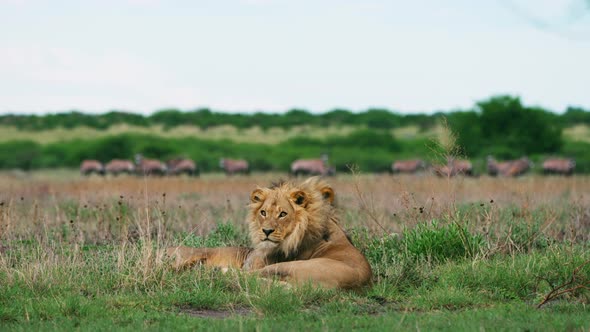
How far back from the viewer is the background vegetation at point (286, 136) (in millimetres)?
46938

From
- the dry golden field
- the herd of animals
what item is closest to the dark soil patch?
the dry golden field

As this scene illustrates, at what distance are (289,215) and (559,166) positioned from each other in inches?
1312

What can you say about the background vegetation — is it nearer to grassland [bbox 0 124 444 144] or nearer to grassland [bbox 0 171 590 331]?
grassland [bbox 0 124 444 144]

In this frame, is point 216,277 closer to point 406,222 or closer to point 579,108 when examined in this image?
point 406,222


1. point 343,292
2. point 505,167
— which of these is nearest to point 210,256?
point 343,292

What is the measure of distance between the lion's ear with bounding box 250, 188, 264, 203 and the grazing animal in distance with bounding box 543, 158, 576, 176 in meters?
32.3

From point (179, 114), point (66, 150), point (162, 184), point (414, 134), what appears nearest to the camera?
point (162, 184)

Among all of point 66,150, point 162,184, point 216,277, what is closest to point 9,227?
point 216,277

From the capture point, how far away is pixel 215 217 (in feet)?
44.1

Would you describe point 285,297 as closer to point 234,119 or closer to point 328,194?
point 328,194

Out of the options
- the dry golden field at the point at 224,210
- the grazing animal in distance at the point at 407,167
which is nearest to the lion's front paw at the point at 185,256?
the dry golden field at the point at 224,210

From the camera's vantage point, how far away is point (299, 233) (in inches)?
298

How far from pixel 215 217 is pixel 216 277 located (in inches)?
232

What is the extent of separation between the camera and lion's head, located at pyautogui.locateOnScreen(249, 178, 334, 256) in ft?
24.8
